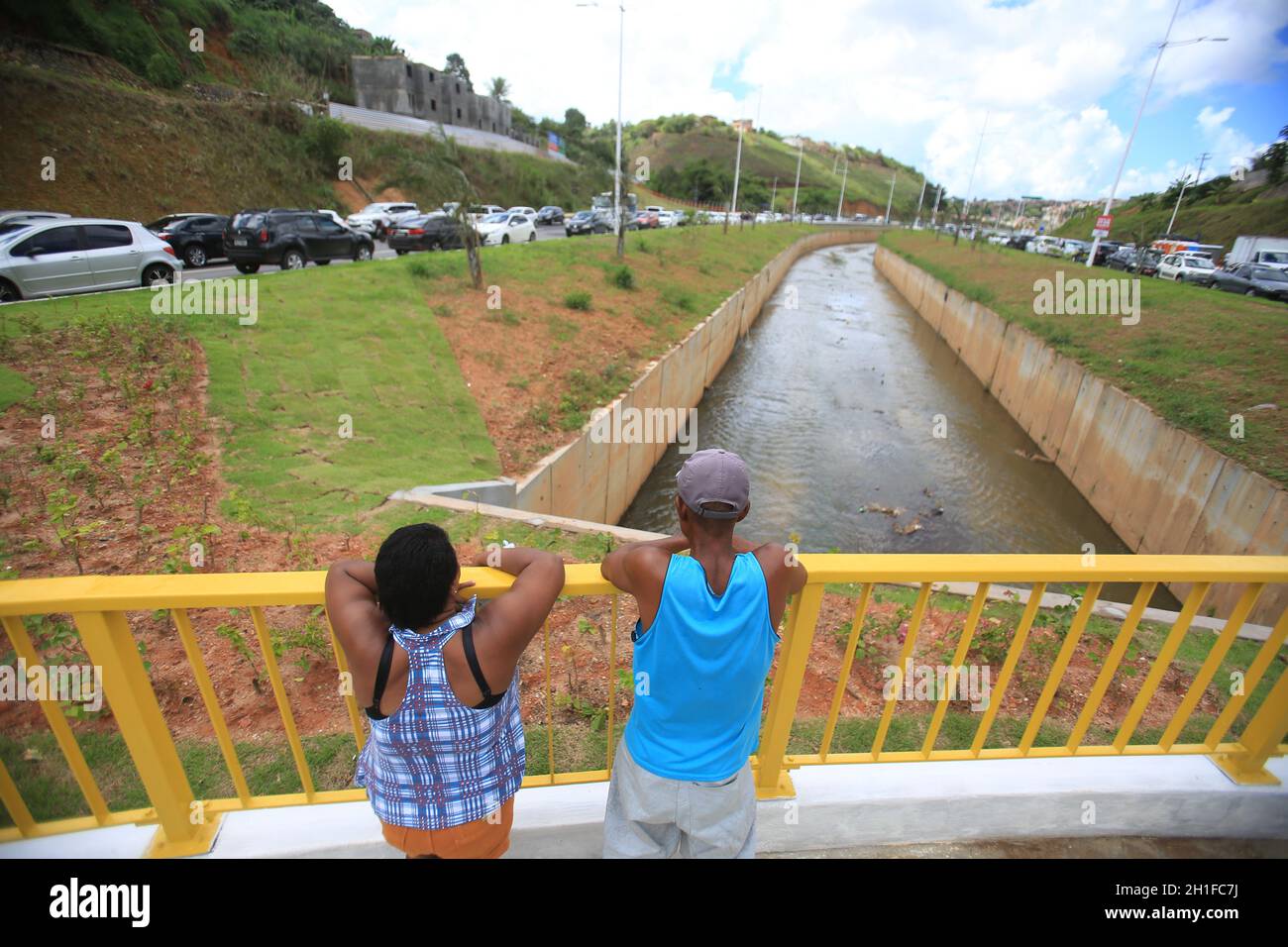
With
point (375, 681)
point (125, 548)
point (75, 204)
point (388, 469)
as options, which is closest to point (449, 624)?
point (375, 681)

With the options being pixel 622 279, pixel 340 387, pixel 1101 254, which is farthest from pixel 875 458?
pixel 1101 254

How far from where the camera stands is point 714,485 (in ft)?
5.44

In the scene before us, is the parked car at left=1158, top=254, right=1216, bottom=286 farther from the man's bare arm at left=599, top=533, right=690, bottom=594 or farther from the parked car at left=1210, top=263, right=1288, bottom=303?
the man's bare arm at left=599, top=533, right=690, bottom=594

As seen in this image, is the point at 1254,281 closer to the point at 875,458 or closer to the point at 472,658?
the point at 875,458

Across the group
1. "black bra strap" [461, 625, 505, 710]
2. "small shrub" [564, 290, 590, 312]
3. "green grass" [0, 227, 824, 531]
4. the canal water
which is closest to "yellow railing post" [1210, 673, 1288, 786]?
"black bra strap" [461, 625, 505, 710]

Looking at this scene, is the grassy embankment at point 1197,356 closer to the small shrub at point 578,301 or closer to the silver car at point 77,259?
the small shrub at point 578,301

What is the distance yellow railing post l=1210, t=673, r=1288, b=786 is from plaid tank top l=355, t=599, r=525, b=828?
305 centimetres

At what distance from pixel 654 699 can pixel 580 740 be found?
1746mm

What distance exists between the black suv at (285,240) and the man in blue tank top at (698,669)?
15.7 metres

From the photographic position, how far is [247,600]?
1.74 metres

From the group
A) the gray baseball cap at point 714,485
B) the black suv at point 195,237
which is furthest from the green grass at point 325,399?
the black suv at point 195,237

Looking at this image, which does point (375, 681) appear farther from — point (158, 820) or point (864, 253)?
point (864, 253)

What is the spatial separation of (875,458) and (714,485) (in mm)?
14355

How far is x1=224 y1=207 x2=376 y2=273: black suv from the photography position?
13.7 m
